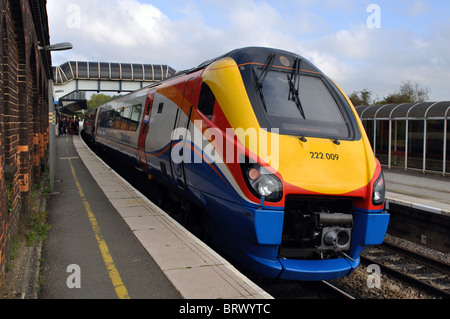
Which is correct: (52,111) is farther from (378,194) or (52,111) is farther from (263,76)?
(378,194)

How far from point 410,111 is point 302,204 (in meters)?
11.7

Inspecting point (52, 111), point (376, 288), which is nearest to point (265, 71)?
point (376, 288)

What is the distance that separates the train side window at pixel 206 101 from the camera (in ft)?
17.4

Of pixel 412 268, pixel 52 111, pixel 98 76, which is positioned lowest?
pixel 412 268

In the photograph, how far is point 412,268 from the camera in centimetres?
659

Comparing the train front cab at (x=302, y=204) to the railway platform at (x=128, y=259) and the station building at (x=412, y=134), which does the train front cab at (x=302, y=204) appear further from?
the station building at (x=412, y=134)

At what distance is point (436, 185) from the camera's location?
1169cm

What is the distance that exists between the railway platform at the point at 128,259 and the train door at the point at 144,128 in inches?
49.2

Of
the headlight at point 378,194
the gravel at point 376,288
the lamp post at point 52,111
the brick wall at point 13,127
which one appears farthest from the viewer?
the lamp post at point 52,111

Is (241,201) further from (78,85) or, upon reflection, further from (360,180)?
(78,85)

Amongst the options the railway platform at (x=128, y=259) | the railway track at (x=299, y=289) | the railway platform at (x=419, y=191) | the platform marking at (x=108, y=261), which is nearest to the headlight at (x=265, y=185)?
A: the railway platform at (x=128, y=259)

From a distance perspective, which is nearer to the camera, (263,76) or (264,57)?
(263,76)

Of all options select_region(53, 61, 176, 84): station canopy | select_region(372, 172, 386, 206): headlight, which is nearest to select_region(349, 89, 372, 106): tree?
select_region(53, 61, 176, 84): station canopy

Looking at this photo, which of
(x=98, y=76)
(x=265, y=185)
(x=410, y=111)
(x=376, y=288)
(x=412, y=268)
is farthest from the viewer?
(x=98, y=76)
